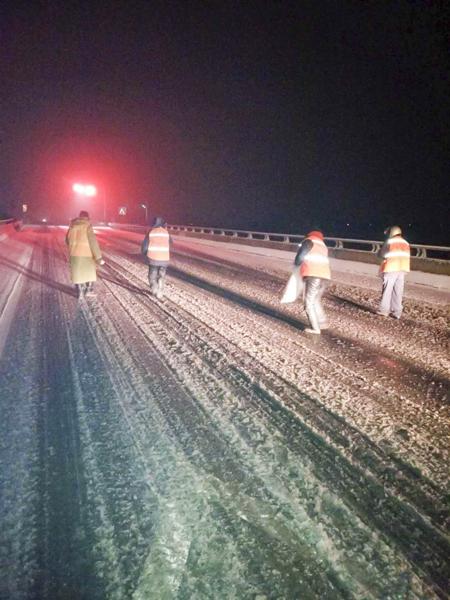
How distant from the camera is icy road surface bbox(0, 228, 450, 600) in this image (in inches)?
87.8

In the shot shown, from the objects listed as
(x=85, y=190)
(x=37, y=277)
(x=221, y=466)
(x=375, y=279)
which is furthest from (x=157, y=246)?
(x=85, y=190)

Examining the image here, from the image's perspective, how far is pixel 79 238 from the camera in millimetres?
8781

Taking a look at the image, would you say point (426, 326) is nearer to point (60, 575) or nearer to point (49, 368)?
point (49, 368)

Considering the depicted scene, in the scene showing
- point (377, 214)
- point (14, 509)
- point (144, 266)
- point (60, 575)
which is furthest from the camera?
point (377, 214)

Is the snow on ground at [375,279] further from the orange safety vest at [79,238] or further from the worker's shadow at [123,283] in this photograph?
the orange safety vest at [79,238]

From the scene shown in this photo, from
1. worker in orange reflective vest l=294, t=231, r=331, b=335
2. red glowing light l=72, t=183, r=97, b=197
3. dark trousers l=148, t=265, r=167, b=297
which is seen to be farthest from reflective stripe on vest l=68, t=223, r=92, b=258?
red glowing light l=72, t=183, r=97, b=197

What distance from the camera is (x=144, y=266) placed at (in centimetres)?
1568

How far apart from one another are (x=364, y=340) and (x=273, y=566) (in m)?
4.88

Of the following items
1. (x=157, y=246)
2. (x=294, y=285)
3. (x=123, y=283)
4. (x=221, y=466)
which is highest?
(x=157, y=246)

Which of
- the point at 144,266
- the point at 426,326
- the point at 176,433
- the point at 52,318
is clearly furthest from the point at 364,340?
the point at 144,266

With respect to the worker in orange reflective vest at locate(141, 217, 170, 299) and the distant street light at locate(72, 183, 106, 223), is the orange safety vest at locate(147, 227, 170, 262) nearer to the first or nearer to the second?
the worker in orange reflective vest at locate(141, 217, 170, 299)

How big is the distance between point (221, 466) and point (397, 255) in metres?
6.25

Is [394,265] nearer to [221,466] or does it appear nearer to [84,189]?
[221,466]

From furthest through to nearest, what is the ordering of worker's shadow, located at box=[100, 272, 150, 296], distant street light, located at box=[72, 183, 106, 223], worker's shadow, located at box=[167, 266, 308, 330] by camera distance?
distant street light, located at box=[72, 183, 106, 223] → worker's shadow, located at box=[100, 272, 150, 296] → worker's shadow, located at box=[167, 266, 308, 330]
